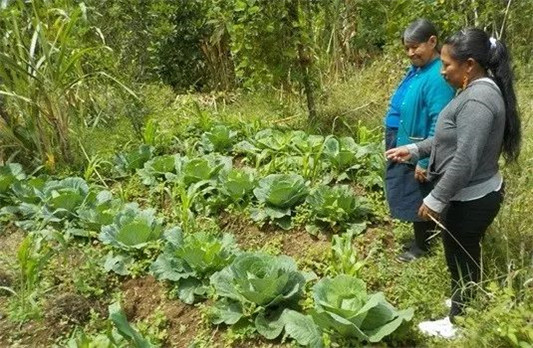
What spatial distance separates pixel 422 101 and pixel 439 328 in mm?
1154

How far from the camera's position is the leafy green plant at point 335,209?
150 inches

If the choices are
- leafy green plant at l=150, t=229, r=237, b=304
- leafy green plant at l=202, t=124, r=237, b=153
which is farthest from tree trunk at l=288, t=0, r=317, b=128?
leafy green plant at l=150, t=229, r=237, b=304

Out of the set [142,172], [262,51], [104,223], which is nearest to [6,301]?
[104,223]

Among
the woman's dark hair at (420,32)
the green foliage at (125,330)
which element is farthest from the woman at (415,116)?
the green foliage at (125,330)

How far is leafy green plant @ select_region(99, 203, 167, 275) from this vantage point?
3.52m

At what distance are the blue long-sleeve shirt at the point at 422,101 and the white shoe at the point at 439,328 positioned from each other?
0.81 meters

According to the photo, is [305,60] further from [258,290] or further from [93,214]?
[258,290]

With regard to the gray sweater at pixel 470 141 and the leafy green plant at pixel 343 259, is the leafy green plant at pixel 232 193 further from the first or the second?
the gray sweater at pixel 470 141

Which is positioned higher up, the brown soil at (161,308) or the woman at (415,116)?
the woman at (415,116)

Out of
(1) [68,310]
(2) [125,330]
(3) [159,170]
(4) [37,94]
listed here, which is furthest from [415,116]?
(4) [37,94]

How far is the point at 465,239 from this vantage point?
2693mm

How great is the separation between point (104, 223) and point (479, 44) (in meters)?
2.53

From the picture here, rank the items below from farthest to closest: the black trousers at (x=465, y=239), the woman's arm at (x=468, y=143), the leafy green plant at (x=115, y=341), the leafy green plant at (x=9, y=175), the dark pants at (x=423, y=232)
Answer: the leafy green plant at (x=9, y=175)
the dark pants at (x=423, y=232)
the black trousers at (x=465, y=239)
the leafy green plant at (x=115, y=341)
the woman's arm at (x=468, y=143)

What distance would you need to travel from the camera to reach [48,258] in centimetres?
345
